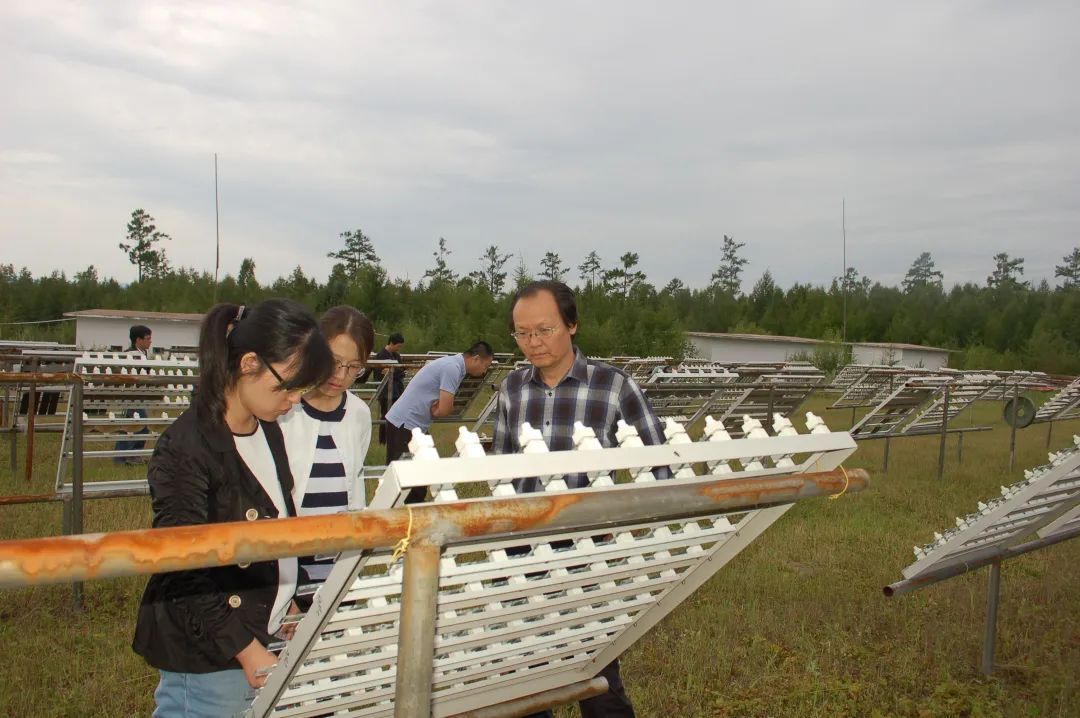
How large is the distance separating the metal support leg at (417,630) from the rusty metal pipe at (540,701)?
2.90ft

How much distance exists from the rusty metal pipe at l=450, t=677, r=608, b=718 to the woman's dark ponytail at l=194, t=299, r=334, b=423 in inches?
36.7

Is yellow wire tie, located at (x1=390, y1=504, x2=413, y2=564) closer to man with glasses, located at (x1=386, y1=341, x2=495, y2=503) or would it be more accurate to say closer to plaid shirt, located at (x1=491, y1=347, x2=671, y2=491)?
plaid shirt, located at (x1=491, y1=347, x2=671, y2=491)

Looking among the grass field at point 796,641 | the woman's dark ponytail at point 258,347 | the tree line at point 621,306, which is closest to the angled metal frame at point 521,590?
the woman's dark ponytail at point 258,347

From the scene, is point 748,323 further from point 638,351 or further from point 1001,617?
point 1001,617

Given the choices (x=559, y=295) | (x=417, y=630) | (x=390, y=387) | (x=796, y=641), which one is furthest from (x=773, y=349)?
(x=417, y=630)

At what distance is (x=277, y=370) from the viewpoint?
76.4 inches

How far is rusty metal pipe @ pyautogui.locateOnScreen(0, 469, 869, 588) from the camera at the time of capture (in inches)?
35.1

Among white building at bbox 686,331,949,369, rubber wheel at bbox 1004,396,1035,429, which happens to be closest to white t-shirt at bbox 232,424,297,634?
rubber wheel at bbox 1004,396,1035,429

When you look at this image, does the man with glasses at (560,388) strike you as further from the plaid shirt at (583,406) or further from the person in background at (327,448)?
the person in background at (327,448)

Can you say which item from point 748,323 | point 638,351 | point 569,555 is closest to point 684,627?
point 569,555

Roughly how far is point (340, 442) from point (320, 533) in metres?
1.63

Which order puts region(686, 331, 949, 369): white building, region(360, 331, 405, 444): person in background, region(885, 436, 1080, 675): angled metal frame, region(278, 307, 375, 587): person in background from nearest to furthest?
1. region(278, 307, 375, 587): person in background
2. region(885, 436, 1080, 675): angled metal frame
3. region(360, 331, 405, 444): person in background
4. region(686, 331, 949, 369): white building

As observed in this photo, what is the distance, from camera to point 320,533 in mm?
1030

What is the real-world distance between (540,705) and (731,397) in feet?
27.3
